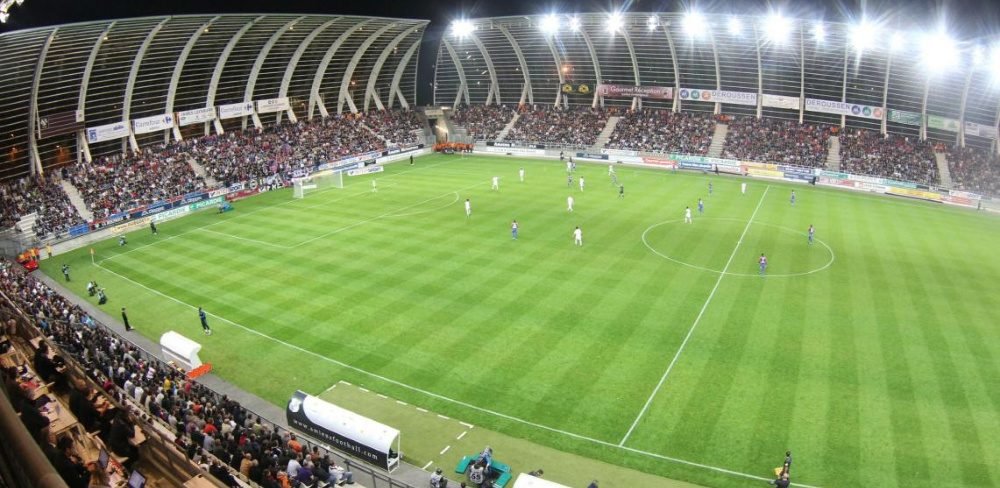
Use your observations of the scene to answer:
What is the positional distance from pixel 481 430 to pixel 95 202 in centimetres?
4184

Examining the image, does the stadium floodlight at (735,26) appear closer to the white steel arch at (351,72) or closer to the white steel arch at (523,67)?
the white steel arch at (523,67)

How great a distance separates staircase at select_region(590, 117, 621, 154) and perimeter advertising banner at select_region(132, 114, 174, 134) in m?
44.7

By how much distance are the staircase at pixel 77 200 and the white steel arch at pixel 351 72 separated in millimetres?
32799

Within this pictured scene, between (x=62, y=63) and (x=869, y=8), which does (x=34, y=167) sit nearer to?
(x=62, y=63)

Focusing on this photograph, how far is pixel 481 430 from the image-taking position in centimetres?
1980

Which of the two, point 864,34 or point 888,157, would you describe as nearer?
point 864,34

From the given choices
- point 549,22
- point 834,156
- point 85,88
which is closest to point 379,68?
point 549,22

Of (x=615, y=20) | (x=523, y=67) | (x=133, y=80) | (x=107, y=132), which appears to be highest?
(x=615, y=20)

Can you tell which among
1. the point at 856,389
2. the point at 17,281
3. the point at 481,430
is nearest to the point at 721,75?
the point at 856,389

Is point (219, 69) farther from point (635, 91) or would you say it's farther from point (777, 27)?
point (777, 27)

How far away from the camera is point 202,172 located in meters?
54.8

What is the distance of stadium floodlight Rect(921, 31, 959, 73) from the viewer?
44750 millimetres

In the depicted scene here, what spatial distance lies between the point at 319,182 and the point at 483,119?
30076mm

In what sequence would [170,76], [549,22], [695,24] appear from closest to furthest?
[170,76] < [695,24] < [549,22]
